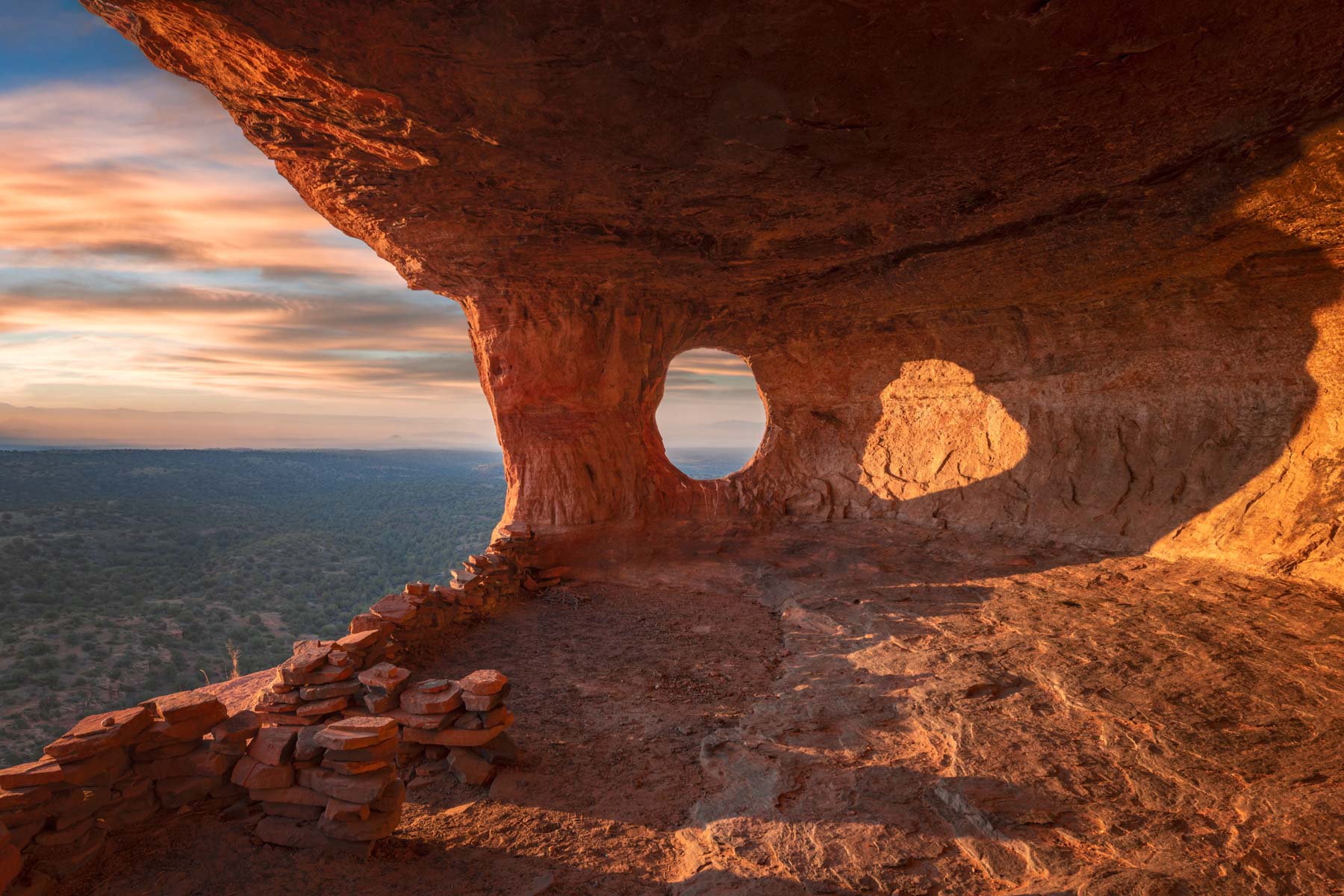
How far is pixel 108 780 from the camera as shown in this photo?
3652 mm

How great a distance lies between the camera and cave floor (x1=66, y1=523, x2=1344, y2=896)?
3.31m

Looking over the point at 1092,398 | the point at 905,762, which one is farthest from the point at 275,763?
the point at 1092,398

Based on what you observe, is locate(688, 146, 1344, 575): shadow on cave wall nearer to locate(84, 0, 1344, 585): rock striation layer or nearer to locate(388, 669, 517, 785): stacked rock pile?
locate(84, 0, 1344, 585): rock striation layer

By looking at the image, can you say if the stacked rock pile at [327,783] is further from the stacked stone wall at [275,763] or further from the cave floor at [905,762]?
the cave floor at [905,762]

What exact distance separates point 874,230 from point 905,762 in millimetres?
6369

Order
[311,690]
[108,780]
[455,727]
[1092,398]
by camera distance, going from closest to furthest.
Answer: [108,780], [455,727], [311,690], [1092,398]

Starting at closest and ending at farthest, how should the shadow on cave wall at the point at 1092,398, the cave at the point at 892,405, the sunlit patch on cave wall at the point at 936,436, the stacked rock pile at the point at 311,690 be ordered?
the cave at the point at 892,405 < the stacked rock pile at the point at 311,690 < the shadow on cave wall at the point at 1092,398 < the sunlit patch on cave wall at the point at 936,436

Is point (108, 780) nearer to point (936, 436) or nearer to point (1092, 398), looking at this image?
point (936, 436)

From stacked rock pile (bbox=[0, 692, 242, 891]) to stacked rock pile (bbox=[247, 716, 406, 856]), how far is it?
0.24m

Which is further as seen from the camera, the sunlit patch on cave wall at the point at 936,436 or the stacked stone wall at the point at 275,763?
the sunlit patch on cave wall at the point at 936,436

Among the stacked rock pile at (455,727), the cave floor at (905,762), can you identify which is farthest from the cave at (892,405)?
the stacked rock pile at (455,727)

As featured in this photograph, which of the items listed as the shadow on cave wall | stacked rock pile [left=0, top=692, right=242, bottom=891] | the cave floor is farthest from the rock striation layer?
stacked rock pile [left=0, top=692, right=242, bottom=891]

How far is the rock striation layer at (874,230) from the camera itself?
459cm

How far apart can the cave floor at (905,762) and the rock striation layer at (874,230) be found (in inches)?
87.1
